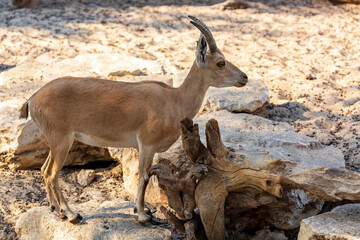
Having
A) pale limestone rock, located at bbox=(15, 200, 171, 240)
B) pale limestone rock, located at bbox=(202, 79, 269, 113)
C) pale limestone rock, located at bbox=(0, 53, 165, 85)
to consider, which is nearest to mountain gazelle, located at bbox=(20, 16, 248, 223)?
pale limestone rock, located at bbox=(15, 200, 171, 240)

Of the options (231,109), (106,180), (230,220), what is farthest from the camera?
(231,109)

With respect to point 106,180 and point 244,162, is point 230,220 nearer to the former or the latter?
point 244,162

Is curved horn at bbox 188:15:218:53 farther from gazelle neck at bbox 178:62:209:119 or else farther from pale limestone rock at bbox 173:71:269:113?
pale limestone rock at bbox 173:71:269:113

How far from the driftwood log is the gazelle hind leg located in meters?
0.82

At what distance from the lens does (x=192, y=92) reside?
448 cm

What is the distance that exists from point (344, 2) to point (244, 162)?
27.0 ft

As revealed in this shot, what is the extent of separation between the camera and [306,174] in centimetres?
377

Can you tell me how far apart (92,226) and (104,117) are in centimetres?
96

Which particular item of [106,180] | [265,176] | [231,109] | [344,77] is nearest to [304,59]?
[344,77]

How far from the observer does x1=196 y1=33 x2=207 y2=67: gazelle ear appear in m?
4.26

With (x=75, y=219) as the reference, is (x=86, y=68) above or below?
above

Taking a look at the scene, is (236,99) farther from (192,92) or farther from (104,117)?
(104,117)

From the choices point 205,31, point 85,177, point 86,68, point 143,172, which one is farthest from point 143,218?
point 86,68

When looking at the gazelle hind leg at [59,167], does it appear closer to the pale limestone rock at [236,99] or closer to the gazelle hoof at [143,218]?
the gazelle hoof at [143,218]
